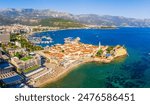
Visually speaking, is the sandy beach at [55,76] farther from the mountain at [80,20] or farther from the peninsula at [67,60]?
the mountain at [80,20]

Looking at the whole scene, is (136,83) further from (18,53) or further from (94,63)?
(18,53)

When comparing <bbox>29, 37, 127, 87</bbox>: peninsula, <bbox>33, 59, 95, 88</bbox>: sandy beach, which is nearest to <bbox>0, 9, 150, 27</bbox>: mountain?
<bbox>29, 37, 127, 87</bbox>: peninsula

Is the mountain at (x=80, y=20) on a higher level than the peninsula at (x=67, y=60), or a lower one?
higher

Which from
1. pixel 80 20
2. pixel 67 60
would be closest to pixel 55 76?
pixel 67 60

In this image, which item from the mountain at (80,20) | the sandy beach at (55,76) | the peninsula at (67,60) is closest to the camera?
the sandy beach at (55,76)

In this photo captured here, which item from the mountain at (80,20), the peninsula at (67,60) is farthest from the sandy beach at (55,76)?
the mountain at (80,20)

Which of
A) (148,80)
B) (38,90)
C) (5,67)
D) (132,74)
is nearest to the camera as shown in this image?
(38,90)

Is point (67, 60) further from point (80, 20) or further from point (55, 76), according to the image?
point (80, 20)

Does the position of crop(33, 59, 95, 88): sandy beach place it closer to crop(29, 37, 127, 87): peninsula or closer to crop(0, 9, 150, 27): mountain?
crop(29, 37, 127, 87): peninsula

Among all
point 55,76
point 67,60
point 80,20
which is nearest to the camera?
point 55,76

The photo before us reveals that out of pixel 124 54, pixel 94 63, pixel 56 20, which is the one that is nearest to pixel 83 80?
pixel 94 63

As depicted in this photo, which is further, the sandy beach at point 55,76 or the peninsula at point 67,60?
the peninsula at point 67,60
